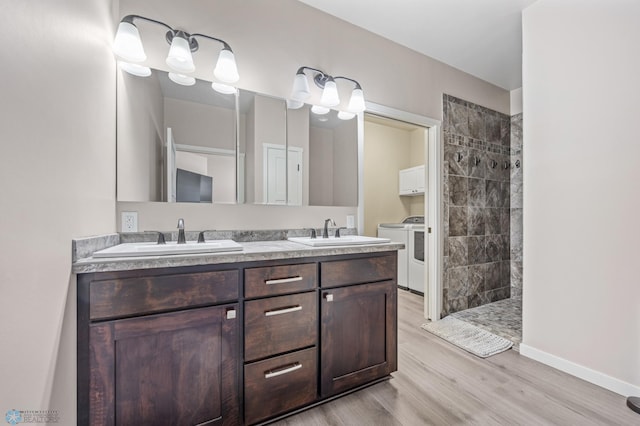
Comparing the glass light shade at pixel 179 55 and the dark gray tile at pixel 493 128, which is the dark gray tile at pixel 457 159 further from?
the glass light shade at pixel 179 55

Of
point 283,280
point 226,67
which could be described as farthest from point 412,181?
point 283,280

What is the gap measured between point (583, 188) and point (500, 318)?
61.9 inches

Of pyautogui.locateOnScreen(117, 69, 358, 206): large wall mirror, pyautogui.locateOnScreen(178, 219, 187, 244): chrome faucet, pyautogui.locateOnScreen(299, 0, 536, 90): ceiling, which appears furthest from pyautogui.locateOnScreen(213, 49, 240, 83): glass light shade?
pyautogui.locateOnScreen(178, 219, 187, 244): chrome faucet

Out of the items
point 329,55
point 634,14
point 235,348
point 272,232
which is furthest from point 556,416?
point 329,55

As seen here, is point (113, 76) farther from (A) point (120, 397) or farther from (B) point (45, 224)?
(A) point (120, 397)

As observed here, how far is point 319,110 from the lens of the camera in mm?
2168

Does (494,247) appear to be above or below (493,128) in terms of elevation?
below

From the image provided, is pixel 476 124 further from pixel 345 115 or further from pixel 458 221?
pixel 345 115

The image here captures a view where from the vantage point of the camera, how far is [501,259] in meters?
3.39

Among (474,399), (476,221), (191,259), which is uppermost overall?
(476,221)

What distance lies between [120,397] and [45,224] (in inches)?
28.2

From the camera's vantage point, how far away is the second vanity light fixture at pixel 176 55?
1476mm

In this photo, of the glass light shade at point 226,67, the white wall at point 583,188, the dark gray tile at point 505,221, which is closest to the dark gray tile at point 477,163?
the dark gray tile at point 505,221

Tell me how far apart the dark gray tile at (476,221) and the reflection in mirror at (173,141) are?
257cm
